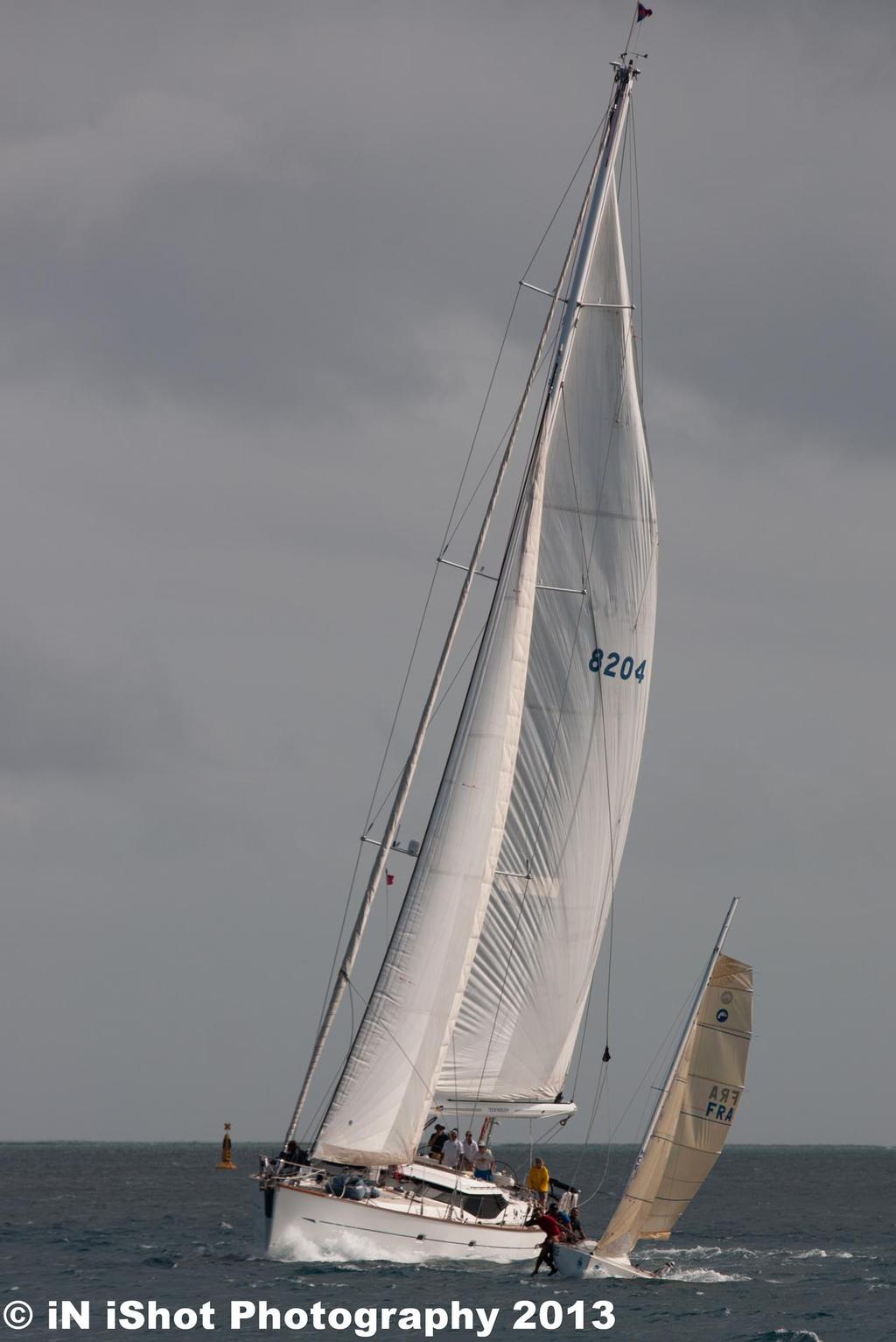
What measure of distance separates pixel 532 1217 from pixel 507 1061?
10.6 feet

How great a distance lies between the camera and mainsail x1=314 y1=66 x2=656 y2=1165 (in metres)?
31.7

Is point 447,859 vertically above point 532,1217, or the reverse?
point 447,859

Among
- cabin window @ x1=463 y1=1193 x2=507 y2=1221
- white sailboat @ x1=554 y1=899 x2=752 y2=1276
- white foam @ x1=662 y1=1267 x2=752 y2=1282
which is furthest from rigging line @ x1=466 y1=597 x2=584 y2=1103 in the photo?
white foam @ x1=662 y1=1267 x2=752 y2=1282

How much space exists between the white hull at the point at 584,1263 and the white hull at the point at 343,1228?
2.42m

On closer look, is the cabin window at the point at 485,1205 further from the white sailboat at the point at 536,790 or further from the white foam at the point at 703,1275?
the white foam at the point at 703,1275

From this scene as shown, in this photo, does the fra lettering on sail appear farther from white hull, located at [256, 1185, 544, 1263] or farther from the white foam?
white hull, located at [256, 1185, 544, 1263]

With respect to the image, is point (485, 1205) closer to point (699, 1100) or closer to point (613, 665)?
point (699, 1100)

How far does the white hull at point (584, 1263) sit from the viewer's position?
30359mm

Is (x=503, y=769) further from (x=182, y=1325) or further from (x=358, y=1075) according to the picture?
(x=182, y=1325)

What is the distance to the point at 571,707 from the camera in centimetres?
3362

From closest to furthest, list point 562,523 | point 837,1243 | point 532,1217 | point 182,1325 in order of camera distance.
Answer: point 182,1325 → point 532,1217 → point 562,523 → point 837,1243

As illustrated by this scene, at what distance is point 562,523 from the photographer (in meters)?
33.2

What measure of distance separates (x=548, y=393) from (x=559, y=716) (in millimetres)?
5988

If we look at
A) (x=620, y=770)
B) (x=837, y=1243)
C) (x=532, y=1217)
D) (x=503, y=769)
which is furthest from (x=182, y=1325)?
(x=837, y=1243)
